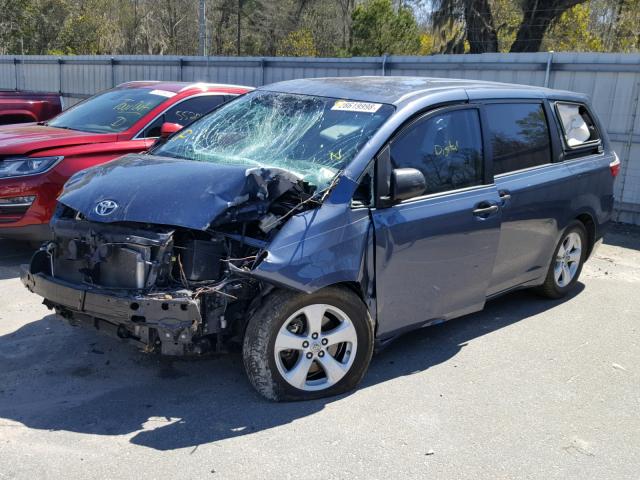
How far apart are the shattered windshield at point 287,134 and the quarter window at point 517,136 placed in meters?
1.05

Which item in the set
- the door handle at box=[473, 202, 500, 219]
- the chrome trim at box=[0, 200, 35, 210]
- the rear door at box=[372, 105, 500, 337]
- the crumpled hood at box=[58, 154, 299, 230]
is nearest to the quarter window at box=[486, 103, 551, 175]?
the rear door at box=[372, 105, 500, 337]

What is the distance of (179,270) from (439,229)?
1.68m

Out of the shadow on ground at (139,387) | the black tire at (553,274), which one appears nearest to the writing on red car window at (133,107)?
the shadow on ground at (139,387)

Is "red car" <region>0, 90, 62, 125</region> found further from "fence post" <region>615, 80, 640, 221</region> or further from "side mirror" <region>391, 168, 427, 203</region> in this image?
"fence post" <region>615, 80, 640, 221</region>

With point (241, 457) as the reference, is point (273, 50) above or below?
above

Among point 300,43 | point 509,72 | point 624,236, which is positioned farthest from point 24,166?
point 300,43

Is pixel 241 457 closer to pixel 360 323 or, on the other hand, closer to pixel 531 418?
pixel 360 323

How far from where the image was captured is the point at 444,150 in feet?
14.7

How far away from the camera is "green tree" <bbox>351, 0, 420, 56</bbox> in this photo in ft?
98.1

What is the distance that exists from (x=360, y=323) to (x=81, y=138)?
392 centimetres

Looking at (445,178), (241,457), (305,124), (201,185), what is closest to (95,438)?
(241,457)

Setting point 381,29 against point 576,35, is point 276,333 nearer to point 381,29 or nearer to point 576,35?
point 576,35

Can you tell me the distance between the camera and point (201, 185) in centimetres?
380

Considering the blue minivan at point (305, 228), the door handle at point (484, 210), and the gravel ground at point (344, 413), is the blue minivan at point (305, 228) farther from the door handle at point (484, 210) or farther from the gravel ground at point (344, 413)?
the gravel ground at point (344, 413)
